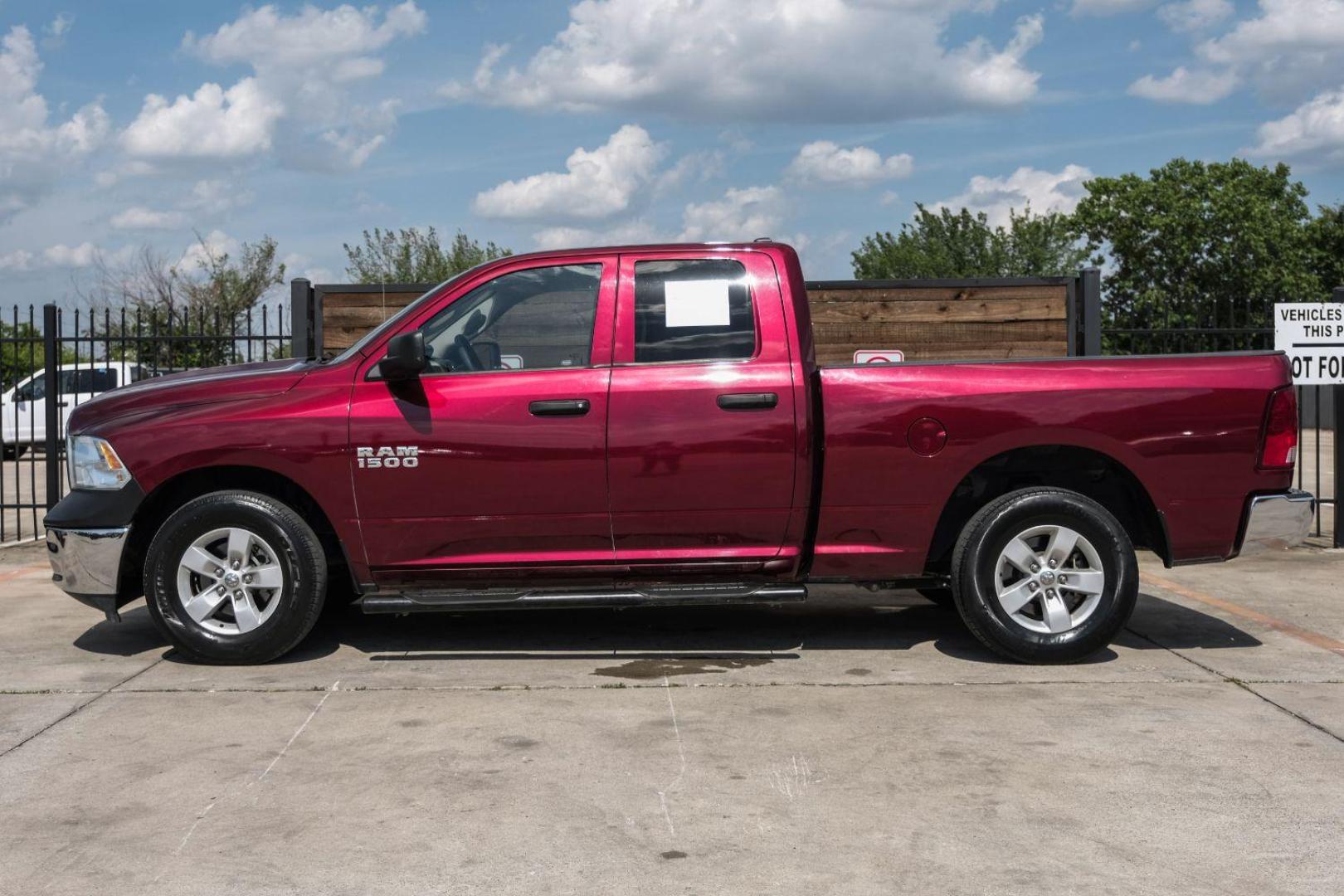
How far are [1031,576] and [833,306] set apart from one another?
4507 millimetres

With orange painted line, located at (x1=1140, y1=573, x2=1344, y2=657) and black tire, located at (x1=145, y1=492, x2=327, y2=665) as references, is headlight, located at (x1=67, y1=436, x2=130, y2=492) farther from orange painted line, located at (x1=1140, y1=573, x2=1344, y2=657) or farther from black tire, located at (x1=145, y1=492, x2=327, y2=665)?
orange painted line, located at (x1=1140, y1=573, x2=1344, y2=657)

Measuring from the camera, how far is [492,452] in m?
6.11

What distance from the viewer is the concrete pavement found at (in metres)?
3.85

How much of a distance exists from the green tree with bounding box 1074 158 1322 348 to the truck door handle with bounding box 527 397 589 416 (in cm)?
4539

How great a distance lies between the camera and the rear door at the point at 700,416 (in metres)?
6.11

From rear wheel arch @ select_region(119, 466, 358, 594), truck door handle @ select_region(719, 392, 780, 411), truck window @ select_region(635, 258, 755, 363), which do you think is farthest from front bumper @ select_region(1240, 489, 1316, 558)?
rear wheel arch @ select_region(119, 466, 358, 594)

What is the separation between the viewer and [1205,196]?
169 ft

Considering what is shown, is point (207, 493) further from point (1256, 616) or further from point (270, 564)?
point (1256, 616)

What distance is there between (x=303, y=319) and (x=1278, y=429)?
7080 mm

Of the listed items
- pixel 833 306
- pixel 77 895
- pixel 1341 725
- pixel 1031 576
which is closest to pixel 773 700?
pixel 1031 576

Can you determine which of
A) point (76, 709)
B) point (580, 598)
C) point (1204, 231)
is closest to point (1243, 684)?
point (580, 598)

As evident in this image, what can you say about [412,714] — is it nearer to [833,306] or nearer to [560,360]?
[560,360]

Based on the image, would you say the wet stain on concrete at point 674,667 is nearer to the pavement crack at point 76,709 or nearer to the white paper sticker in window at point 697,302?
the white paper sticker in window at point 697,302

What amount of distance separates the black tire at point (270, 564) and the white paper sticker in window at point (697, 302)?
1992mm
